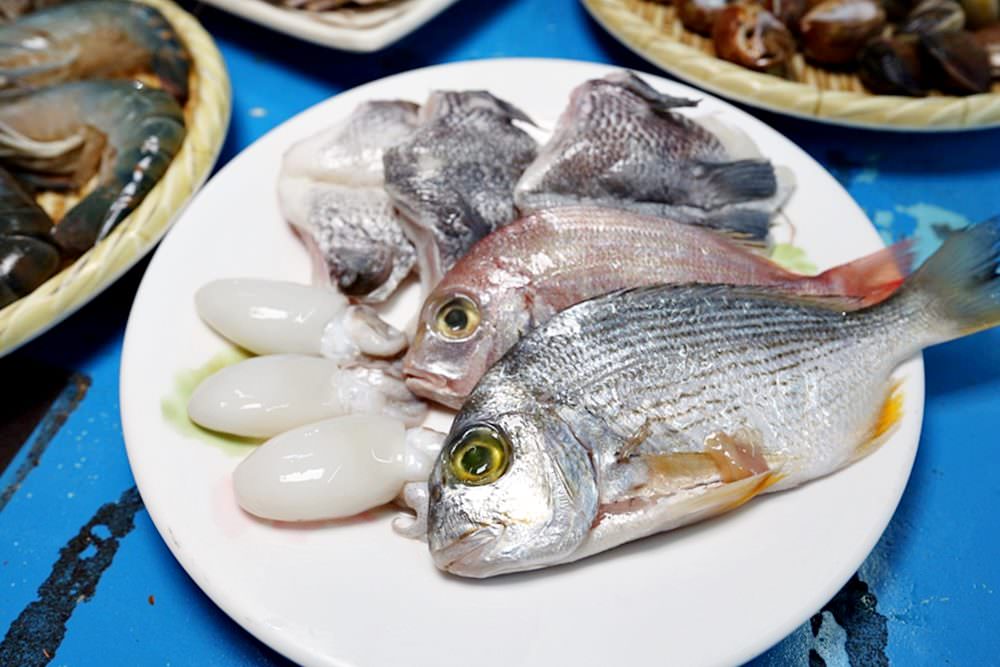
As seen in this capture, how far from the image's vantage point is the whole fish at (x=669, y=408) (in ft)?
3.49

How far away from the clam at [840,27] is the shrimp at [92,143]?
60.9 inches

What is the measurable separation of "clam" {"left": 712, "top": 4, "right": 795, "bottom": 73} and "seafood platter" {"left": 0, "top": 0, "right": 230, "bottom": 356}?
1.21 meters

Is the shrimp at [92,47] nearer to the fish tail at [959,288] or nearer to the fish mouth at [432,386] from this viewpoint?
the fish mouth at [432,386]

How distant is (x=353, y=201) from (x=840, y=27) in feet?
4.32

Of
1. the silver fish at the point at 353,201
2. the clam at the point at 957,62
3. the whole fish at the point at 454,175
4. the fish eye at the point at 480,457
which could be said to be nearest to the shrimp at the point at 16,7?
the silver fish at the point at 353,201

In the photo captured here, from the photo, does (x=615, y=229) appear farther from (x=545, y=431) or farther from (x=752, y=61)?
(x=752, y=61)

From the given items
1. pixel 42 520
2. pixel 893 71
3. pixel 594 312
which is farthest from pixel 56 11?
pixel 893 71

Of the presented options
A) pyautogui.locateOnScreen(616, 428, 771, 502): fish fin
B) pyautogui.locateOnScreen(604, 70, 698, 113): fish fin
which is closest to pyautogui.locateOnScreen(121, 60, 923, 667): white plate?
pyautogui.locateOnScreen(616, 428, 771, 502): fish fin

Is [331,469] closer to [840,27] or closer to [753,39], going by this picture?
[753,39]

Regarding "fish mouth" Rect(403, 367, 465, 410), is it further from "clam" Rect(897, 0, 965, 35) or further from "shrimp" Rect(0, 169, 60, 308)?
"clam" Rect(897, 0, 965, 35)

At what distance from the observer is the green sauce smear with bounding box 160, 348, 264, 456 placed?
128cm

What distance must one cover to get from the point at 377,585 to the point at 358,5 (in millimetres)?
1538

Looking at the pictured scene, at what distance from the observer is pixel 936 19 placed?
206cm

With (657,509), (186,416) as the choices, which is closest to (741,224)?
(657,509)
